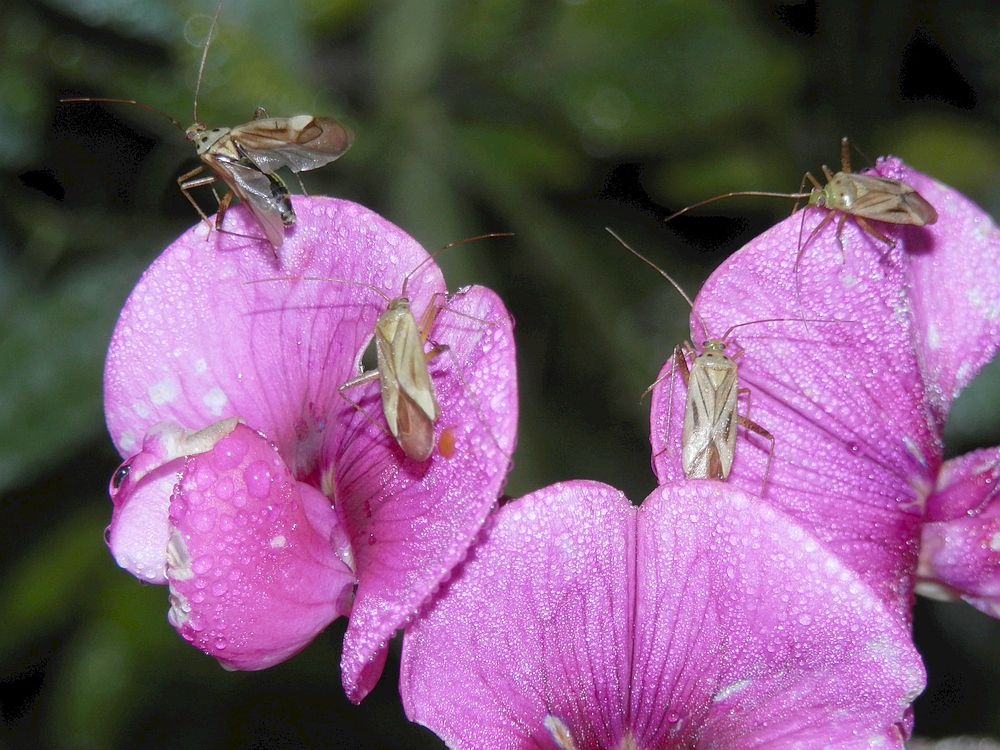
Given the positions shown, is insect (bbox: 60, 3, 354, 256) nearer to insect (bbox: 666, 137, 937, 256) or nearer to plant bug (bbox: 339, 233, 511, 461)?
plant bug (bbox: 339, 233, 511, 461)

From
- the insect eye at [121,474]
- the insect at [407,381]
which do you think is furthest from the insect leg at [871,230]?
the insect eye at [121,474]

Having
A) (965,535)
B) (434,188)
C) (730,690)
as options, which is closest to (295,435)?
(730,690)

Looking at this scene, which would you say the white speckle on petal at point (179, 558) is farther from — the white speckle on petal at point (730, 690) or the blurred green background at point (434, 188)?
the blurred green background at point (434, 188)

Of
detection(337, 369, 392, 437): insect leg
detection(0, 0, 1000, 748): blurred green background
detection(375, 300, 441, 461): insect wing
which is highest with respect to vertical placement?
detection(375, 300, 441, 461): insect wing

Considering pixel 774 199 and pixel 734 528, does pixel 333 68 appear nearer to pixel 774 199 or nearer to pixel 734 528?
pixel 774 199

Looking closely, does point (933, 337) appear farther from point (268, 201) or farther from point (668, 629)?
point (268, 201)

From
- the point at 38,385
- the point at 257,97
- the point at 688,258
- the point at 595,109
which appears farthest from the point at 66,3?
the point at 688,258

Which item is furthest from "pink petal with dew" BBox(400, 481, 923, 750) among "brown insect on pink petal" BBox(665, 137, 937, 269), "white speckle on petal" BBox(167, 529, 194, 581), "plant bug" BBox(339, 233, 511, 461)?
"brown insect on pink petal" BBox(665, 137, 937, 269)
